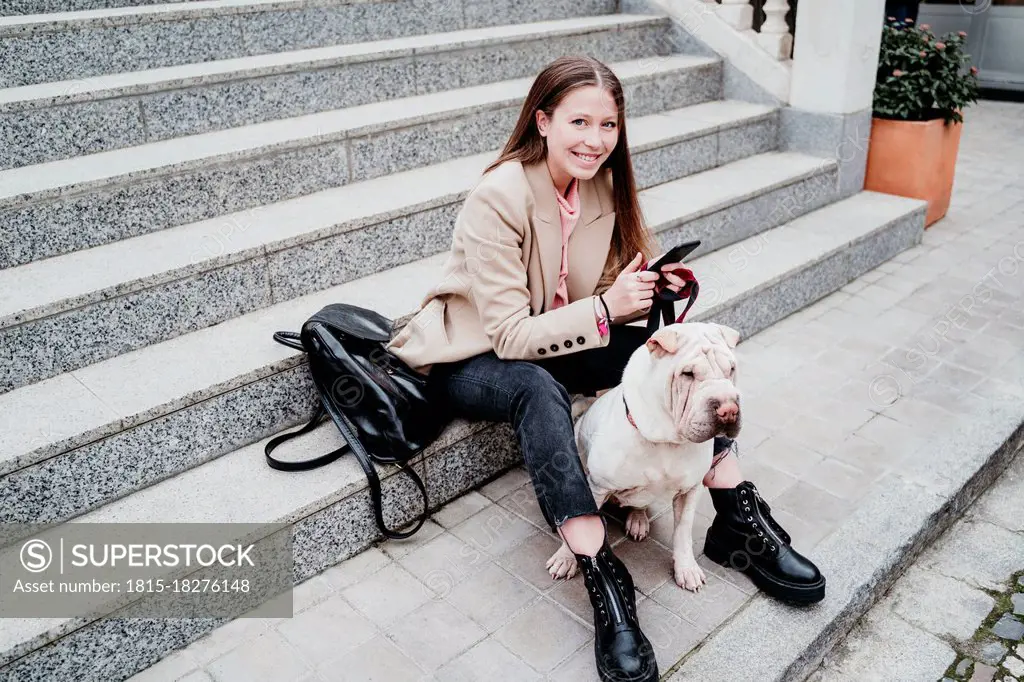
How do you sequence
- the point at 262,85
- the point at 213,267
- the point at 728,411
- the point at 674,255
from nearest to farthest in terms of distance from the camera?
the point at 728,411 < the point at 674,255 < the point at 213,267 < the point at 262,85

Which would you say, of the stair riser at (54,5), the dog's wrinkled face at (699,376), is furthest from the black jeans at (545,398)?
the stair riser at (54,5)

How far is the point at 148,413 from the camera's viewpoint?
2.67 m

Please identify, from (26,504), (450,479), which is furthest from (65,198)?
(450,479)

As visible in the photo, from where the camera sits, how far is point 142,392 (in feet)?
9.08

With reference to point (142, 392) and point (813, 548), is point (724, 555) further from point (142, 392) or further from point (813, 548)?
point (142, 392)

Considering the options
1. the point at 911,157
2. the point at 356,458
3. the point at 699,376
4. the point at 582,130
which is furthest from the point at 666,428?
the point at 911,157

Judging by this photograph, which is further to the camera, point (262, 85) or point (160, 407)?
point (262, 85)

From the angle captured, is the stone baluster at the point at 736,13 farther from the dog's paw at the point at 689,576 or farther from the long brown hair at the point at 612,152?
the dog's paw at the point at 689,576

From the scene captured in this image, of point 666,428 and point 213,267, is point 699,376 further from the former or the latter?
point 213,267

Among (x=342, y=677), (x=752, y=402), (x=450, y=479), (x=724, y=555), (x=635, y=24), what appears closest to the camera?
(x=342, y=677)

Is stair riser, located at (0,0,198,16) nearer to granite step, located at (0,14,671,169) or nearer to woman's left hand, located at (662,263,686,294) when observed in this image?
granite step, located at (0,14,671,169)

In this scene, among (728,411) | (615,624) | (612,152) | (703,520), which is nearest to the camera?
(728,411)

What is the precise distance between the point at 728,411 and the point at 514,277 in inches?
31.2

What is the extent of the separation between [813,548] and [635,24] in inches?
150
